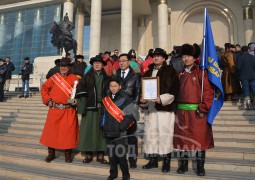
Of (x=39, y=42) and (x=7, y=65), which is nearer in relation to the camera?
(x=7, y=65)

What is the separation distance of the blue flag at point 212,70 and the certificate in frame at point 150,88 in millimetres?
781

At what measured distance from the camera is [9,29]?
3095 cm

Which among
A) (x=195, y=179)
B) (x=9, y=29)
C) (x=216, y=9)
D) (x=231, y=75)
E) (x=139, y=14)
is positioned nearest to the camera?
(x=195, y=179)

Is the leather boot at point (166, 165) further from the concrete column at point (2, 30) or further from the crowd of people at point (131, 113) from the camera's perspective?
the concrete column at point (2, 30)

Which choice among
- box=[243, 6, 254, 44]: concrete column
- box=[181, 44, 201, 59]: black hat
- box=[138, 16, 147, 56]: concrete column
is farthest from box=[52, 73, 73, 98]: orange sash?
box=[138, 16, 147, 56]: concrete column

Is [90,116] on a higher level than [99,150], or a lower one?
higher

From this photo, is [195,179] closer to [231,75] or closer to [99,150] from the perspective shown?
[99,150]

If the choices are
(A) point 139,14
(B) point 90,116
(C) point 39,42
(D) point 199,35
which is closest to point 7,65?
(B) point 90,116

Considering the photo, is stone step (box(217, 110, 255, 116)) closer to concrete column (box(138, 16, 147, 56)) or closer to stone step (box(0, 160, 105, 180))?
stone step (box(0, 160, 105, 180))

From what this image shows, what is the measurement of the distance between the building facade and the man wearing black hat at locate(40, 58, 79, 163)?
1146 centimetres

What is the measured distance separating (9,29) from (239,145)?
34.1 m

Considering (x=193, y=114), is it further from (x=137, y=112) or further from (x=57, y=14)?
(x=57, y=14)

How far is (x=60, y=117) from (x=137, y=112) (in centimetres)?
147

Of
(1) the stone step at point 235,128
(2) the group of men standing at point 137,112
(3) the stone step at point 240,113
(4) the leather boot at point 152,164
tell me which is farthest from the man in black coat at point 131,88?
(3) the stone step at point 240,113
